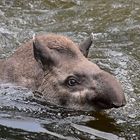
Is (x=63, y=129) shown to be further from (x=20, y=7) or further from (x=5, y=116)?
(x=20, y=7)

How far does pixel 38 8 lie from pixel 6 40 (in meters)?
3.16

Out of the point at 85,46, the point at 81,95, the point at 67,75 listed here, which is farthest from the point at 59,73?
the point at 85,46

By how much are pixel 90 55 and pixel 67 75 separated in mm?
3686

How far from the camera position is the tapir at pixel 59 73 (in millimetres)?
9695

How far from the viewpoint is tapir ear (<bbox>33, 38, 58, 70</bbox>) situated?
1012 centimetres

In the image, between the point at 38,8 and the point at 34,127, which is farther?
the point at 38,8

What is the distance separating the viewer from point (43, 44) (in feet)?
33.3

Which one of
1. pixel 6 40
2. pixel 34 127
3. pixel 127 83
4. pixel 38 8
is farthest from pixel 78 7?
pixel 34 127

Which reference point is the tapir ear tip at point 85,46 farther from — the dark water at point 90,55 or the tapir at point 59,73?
the dark water at point 90,55

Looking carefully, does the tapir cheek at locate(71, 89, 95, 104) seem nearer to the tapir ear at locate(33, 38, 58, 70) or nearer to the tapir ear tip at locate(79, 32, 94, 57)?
the tapir ear at locate(33, 38, 58, 70)

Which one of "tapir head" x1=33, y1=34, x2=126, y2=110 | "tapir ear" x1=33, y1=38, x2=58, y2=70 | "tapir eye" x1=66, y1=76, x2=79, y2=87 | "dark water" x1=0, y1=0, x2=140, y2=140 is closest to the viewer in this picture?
"dark water" x1=0, y1=0, x2=140, y2=140

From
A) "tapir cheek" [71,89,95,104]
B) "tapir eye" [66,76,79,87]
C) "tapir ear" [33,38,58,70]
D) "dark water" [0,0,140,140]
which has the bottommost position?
"dark water" [0,0,140,140]

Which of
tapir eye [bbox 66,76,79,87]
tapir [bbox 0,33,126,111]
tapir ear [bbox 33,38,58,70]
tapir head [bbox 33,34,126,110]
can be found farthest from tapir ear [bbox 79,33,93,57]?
tapir eye [bbox 66,76,79,87]

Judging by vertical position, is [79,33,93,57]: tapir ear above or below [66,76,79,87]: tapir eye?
above
